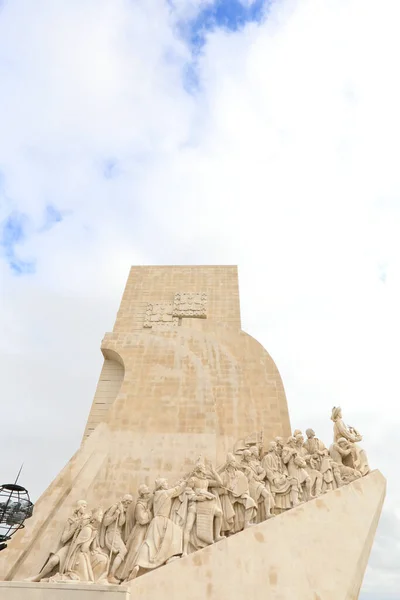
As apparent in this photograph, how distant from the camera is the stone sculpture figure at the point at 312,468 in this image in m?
6.55

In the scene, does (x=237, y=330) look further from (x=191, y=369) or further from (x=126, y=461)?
(x=126, y=461)

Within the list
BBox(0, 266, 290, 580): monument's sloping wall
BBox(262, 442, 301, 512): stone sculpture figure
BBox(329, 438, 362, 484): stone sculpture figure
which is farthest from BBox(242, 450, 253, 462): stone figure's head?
BBox(329, 438, 362, 484): stone sculpture figure

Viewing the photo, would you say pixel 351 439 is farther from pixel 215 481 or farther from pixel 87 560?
pixel 87 560

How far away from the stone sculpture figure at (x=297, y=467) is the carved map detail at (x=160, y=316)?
4.39 metres

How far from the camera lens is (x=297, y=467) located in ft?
22.6

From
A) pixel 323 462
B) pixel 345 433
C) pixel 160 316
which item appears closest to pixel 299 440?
pixel 323 462

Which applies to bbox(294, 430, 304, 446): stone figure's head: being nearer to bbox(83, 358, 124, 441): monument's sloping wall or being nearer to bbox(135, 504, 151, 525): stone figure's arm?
bbox(135, 504, 151, 525): stone figure's arm

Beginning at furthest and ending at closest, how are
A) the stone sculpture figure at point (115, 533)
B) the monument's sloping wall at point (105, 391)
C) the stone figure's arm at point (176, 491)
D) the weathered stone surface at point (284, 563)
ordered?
the monument's sloping wall at point (105, 391)
the stone figure's arm at point (176, 491)
the stone sculpture figure at point (115, 533)
the weathered stone surface at point (284, 563)

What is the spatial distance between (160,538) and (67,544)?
1313 millimetres

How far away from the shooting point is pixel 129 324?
35.3 feet

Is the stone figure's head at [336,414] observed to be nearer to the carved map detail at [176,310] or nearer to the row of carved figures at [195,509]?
the row of carved figures at [195,509]

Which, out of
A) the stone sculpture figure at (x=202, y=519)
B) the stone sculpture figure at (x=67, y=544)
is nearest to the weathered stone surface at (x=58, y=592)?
the stone sculpture figure at (x=67, y=544)

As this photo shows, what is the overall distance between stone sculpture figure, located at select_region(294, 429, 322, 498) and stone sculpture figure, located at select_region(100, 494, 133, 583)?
2747 mm

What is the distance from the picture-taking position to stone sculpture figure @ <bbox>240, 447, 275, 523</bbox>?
6.23 m
